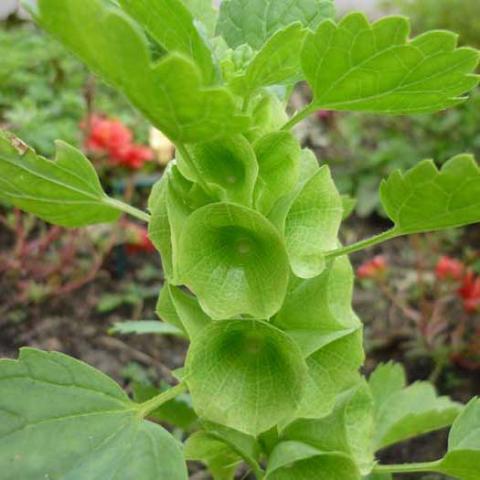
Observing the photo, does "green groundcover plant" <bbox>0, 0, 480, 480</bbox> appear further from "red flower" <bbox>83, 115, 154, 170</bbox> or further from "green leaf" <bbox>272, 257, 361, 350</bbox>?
"red flower" <bbox>83, 115, 154, 170</bbox>

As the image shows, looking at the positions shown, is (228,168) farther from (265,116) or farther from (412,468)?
(412,468)

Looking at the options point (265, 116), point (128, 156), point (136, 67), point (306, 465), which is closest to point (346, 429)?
point (306, 465)

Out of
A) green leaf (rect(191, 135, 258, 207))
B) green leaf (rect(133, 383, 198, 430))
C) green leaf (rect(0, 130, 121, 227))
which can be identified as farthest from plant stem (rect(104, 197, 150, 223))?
green leaf (rect(133, 383, 198, 430))

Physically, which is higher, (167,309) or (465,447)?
(167,309)

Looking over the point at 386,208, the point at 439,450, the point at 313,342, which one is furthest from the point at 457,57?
the point at 439,450

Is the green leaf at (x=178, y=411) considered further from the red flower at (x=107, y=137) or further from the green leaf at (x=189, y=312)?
the red flower at (x=107, y=137)

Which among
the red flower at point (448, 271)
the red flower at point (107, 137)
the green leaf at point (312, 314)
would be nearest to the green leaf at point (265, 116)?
the green leaf at point (312, 314)
